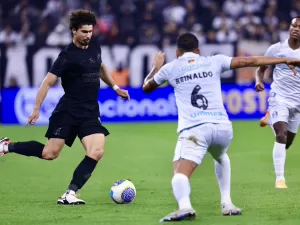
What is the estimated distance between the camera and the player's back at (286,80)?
1212 cm

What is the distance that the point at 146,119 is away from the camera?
24.8 meters

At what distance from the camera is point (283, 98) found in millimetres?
12164

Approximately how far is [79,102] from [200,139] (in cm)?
256

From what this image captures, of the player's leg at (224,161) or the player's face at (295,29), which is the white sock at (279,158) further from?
the player's leg at (224,161)

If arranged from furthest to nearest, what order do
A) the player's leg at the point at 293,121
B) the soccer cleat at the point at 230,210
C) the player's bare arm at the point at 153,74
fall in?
the player's leg at the point at 293,121, the soccer cleat at the point at 230,210, the player's bare arm at the point at 153,74

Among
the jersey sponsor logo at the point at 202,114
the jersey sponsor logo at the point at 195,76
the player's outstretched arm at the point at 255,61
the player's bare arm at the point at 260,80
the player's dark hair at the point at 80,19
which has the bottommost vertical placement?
the jersey sponsor logo at the point at 202,114

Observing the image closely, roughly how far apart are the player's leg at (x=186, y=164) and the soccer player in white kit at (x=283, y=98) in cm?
353

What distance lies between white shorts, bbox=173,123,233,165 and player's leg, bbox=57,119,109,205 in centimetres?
205

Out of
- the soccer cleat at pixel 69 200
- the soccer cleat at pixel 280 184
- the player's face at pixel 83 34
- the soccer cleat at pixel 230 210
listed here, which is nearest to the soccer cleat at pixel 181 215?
the soccer cleat at pixel 230 210

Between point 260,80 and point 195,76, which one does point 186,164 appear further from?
point 260,80

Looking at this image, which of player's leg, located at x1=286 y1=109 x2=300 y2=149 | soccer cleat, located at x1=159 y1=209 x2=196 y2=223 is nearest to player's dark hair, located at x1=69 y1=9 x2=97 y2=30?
soccer cleat, located at x1=159 y1=209 x2=196 y2=223

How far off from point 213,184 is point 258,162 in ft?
10.7

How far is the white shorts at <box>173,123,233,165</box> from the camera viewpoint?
8.39m

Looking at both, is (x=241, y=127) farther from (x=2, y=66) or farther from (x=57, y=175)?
(x=57, y=175)
